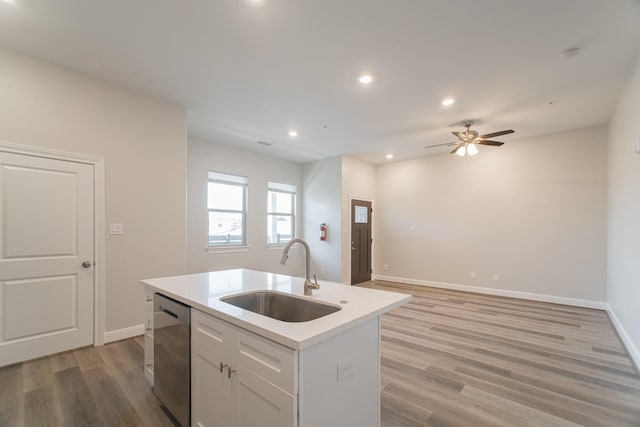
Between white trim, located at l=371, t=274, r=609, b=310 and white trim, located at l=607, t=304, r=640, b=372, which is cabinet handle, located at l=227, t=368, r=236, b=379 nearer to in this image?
white trim, located at l=607, t=304, r=640, b=372

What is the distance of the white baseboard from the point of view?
3297 millimetres

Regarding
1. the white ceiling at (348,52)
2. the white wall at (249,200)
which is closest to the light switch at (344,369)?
the white ceiling at (348,52)

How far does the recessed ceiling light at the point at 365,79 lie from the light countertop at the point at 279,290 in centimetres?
233

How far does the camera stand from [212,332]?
1.63 m

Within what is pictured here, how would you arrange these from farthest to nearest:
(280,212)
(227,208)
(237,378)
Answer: (280,212)
(227,208)
(237,378)

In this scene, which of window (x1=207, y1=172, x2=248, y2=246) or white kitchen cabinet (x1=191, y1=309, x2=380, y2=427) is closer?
white kitchen cabinet (x1=191, y1=309, x2=380, y2=427)

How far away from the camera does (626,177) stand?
3.31 m

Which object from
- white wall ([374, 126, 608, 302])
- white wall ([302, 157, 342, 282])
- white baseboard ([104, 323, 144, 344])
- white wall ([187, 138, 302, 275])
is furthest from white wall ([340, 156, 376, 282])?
white baseboard ([104, 323, 144, 344])

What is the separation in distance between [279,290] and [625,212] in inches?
163

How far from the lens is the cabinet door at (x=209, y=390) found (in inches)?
60.2

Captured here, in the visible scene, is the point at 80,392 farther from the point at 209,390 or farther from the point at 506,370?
the point at 506,370

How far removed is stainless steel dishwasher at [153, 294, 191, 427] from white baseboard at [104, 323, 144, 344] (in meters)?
1.58

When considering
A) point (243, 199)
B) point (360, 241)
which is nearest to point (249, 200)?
point (243, 199)

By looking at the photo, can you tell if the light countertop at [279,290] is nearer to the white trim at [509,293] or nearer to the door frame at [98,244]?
the door frame at [98,244]
